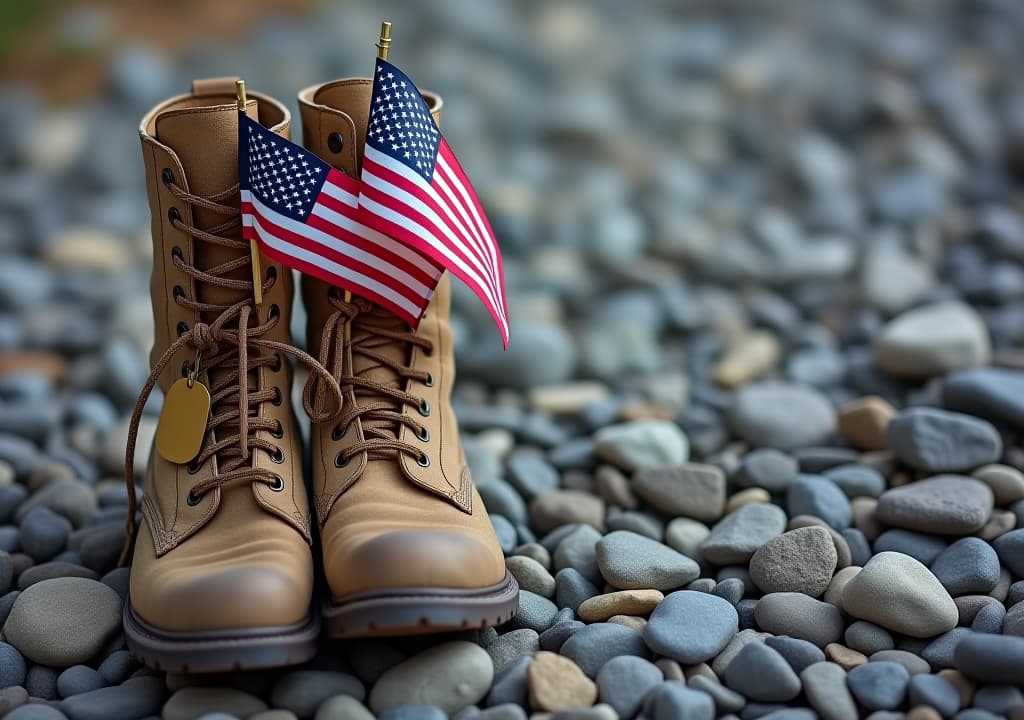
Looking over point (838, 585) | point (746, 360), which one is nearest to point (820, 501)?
point (838, 585)

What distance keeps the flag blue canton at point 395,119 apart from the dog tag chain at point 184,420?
1.54ft

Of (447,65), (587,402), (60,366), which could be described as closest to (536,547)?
(587,402)

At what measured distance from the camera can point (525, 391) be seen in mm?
2705

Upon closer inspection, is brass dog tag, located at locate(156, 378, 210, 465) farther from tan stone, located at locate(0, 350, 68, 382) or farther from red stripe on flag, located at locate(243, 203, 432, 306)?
tan stone, located at locate(0, 350, 68, 382)

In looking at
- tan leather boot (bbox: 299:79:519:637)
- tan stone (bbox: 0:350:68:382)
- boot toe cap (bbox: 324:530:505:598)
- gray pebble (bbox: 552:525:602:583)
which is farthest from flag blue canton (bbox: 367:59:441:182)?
tan stone (bbox: 0:350:68:382)

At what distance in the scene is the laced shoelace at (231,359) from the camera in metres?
1.69

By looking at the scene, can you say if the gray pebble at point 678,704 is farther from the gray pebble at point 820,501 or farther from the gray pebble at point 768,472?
the gray pebble at point 768,472

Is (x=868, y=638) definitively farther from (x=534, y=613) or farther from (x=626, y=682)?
(x=534, y=613)

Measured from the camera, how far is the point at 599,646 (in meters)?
1.63

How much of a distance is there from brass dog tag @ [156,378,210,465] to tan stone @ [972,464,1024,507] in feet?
4.72

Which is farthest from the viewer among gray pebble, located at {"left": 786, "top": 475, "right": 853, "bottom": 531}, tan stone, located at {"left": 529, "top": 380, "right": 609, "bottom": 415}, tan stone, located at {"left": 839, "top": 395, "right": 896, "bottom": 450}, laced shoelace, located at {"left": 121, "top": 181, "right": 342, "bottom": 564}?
tan stone, located at {"left": 529, "top": 380, "right": 609, "bottom": 415}

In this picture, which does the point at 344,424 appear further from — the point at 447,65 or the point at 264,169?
the point at 447,65

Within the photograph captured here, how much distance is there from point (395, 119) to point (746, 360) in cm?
140

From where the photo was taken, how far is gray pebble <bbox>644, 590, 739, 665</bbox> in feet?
5.28
